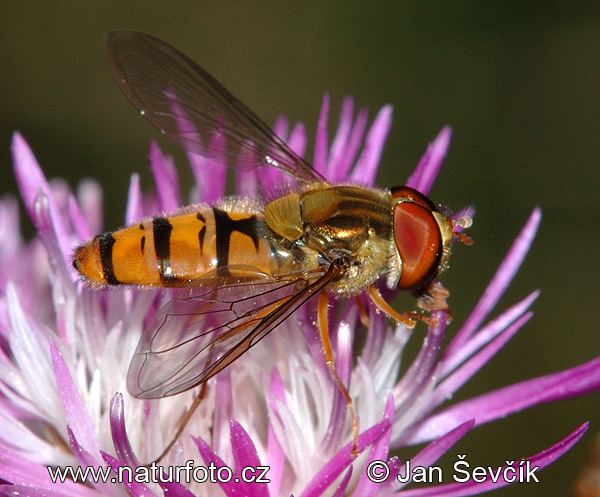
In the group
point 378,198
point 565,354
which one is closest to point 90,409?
point 378,198

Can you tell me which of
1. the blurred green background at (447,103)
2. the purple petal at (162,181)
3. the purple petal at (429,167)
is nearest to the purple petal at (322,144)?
the purple petal at (429,167)

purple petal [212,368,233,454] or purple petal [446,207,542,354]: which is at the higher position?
purple petal [446,207,542,354]

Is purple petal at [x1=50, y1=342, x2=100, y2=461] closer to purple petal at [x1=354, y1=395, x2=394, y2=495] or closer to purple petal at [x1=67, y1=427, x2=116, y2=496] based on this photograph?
purple petal at [x1=67, y1=427, x2=116, y2=496]

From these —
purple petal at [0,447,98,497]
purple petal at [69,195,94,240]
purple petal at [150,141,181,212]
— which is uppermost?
purple petal at [150,141,181,212]

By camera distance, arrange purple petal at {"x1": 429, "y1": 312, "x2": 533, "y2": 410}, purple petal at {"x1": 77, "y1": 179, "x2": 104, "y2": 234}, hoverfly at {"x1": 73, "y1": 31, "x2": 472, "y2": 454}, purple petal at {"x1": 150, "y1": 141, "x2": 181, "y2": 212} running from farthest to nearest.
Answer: purple petal at {"x1": 77, "y1": 179, "x2": 104, "y2": 234} → purple petal at {"x1": 150, "y1": 141, "x2": 181, "y2": 212} → purple petal at {"x1": 429, "y1": 312, "x2": 533, "y2": 410} → hoverfly at {"x1": 73, "y1": 31, "x2": 472, "y2": 454}

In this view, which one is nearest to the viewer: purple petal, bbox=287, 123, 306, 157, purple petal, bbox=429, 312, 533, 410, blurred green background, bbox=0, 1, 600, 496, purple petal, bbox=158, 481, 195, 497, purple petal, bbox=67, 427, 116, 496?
purple petal, bbox=158, 481, 195, 497

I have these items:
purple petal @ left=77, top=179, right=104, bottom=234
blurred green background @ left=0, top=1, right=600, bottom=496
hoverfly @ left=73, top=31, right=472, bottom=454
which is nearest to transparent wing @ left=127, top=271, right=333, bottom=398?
hoverfly @ left=73, top=31, right=472, bottom=454

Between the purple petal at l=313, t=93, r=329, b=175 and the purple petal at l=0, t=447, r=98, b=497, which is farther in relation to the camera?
the purple petal at l=313, t=93, r=329, b=175
